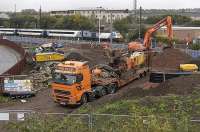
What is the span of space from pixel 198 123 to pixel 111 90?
612 inches

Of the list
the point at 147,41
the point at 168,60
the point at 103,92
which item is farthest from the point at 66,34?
the point at 103,92

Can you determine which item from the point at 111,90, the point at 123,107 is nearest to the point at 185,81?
the point at 111,90

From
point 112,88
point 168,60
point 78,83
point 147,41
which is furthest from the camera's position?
point 168,60

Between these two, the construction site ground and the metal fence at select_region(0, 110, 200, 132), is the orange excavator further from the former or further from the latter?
the metal fence at select_region(0, 110, 200, 132)

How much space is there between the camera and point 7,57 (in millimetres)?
63312

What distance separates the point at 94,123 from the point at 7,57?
45886 mm

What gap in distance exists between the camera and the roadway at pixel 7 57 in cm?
5546

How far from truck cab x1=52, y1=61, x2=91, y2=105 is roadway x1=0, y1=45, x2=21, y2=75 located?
22.8 metres

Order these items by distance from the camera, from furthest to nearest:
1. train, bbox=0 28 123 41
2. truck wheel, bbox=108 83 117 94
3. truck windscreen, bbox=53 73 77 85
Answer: train, bbox=0 28 123 41, truck wheel, bbox=108 83 117 94, truck windscreen, bbox=53 73 77 85

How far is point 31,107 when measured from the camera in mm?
31609

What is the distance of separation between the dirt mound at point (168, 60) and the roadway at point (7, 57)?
16422mm

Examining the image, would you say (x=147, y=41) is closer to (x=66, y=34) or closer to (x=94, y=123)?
(x=94, y=123)

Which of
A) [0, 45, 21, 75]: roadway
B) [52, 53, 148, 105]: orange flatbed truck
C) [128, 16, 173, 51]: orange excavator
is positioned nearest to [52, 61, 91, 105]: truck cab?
[52, 53, 148, 105]: orange flatbed truck

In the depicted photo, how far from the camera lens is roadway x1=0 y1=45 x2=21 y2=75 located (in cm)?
5546
